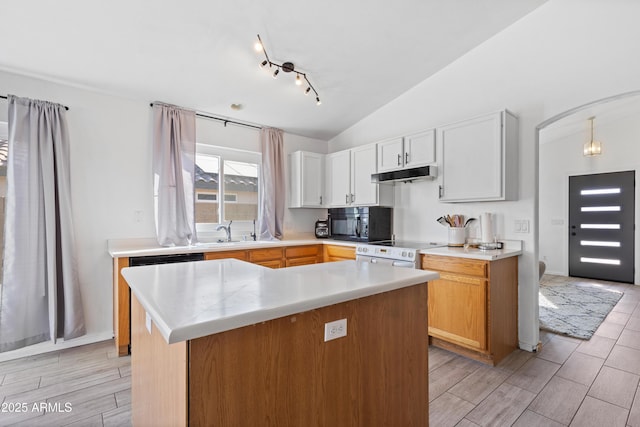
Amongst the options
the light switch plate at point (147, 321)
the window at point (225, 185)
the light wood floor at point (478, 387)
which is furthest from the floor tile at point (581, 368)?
the window at point (225, 185)

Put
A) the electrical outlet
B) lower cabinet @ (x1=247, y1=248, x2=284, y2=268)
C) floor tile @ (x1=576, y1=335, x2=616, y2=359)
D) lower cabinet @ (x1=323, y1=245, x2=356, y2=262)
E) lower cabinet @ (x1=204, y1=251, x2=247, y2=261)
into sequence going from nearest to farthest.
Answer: the electrical outlet → floor tile @ (x1=576, y1=335, x2=616, y2=359) → lower cabinet @ (x1=204, y1=251, x2=247, y2=261) → lower cabinet @ (x1=247, y1=248, x2=284, y2=268) → lower cabinet @ (x1=323, y1=245, x2=356, y2=262)

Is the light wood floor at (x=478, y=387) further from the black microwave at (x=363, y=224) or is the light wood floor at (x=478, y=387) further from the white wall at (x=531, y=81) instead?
the black microwave at (x=363, y=224)

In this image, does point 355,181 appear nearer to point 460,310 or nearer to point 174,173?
point 460,310

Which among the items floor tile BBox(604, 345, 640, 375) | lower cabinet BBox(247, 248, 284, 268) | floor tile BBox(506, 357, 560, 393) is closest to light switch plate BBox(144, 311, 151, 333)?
lower cabinet BBox(247, 248, 284, 268)

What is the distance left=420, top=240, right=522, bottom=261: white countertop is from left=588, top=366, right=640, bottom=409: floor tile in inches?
40.9

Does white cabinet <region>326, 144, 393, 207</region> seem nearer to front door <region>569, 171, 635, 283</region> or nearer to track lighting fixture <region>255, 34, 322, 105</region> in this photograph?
track lighting fixture <region>255, 34, 322, 105</region>

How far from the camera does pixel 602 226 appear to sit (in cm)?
548

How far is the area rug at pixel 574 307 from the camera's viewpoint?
3236 millimetres

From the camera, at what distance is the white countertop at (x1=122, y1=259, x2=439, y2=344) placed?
846 mm

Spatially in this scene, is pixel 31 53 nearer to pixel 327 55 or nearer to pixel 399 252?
pixel 327 55

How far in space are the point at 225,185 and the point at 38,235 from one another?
188cm

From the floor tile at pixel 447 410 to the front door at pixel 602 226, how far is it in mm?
5411

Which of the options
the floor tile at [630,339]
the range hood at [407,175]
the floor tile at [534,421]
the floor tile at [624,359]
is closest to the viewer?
the floor tile at [534,421]

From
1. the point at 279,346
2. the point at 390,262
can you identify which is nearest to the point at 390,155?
the point at 390,262
